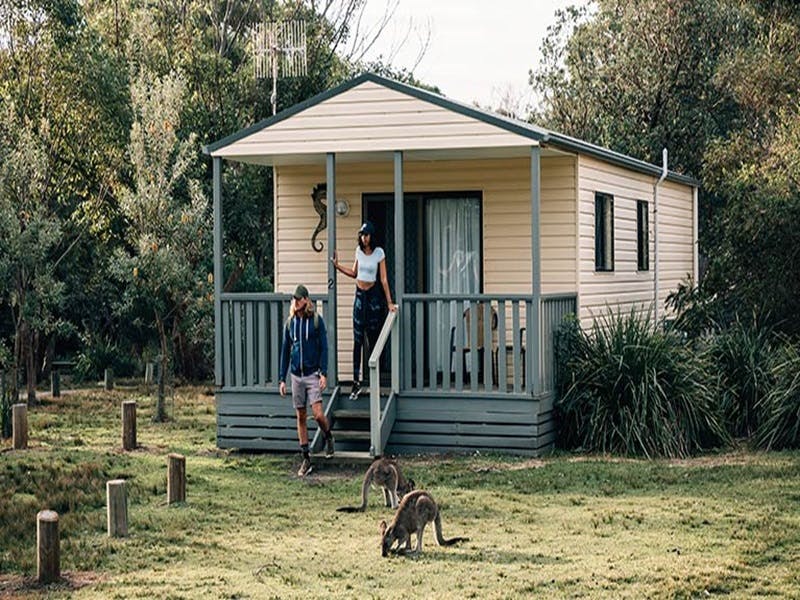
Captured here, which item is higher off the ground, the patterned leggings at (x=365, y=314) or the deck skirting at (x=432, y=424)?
the patterned leggings at (x=365, y=314)

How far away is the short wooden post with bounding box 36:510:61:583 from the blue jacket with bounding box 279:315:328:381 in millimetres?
4900

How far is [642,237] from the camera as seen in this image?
2055 cm

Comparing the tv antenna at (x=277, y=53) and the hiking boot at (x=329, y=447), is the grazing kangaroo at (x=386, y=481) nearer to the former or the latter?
the hiking boot at (x=329, y=447)

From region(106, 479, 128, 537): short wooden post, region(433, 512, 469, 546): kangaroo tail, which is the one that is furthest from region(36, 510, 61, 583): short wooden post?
region(433, 512, 469, 546): kangaroo tail

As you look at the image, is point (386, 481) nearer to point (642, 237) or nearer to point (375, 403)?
point (375, 403)

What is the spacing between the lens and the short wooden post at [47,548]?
934 centimetres

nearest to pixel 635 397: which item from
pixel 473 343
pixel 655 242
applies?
pixel 473 343

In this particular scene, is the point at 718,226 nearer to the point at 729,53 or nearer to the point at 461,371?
the point at 461,371

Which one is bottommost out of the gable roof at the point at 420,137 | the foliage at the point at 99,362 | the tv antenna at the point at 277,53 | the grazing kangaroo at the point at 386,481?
the grazing kangaroo at the point at 386,481

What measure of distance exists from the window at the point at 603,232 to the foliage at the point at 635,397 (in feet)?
7.90

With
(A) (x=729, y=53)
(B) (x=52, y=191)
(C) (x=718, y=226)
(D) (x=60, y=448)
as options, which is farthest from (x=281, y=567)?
(A) (x=729, y=53)

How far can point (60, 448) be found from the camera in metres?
16.4

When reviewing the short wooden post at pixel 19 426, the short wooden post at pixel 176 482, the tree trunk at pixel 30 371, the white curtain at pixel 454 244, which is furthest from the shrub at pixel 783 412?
the tree trunk at pixel 30 371

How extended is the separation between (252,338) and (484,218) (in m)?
3.56
